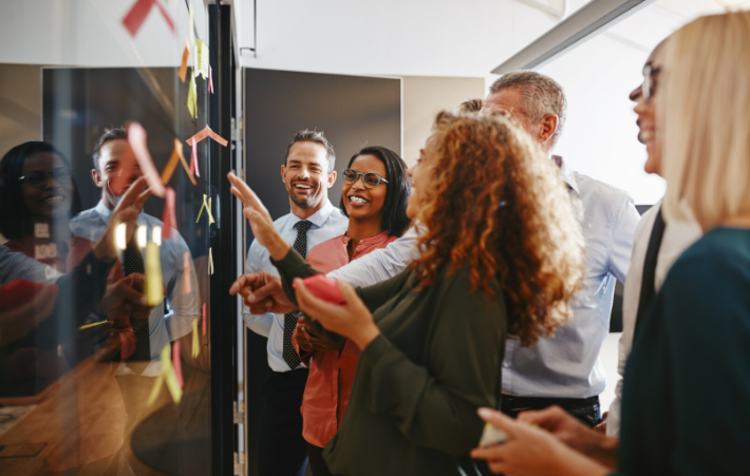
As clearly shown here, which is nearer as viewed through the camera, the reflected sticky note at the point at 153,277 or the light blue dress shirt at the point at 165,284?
the light blue dress shirt at the point at 165,284

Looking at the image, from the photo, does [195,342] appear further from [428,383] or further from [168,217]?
[428,383]

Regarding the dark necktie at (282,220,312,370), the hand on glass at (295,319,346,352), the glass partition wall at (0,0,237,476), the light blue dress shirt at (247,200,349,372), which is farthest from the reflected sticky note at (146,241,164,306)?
the light blue dress shirt at (247,200,349,372)

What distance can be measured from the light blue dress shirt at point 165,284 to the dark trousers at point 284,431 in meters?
0.94

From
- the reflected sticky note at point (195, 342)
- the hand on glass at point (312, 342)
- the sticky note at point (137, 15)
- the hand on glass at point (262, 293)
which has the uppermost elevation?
the sticky note at point (137, 15)

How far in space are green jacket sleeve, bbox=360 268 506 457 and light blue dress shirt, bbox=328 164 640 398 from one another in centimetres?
49

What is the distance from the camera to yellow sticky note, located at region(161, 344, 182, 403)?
80 centimetres

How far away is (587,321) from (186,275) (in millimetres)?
1124

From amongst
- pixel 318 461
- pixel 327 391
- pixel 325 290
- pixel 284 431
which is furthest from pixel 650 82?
pixel 284 431

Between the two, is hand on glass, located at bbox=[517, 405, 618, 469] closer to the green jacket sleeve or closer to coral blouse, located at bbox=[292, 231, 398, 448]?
the green jacket sleeve

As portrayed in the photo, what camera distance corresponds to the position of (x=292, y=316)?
6.81ft

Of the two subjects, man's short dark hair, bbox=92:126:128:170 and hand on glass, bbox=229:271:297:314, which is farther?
hand on glass, bbox=229:271:297:314

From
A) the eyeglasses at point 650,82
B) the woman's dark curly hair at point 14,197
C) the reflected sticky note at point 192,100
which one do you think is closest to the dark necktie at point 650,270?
the eyeglasses at point 650,82

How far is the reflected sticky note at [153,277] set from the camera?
0.68m

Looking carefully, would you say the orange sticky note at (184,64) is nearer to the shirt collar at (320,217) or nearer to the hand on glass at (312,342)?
the hand on glass at (312,342)
